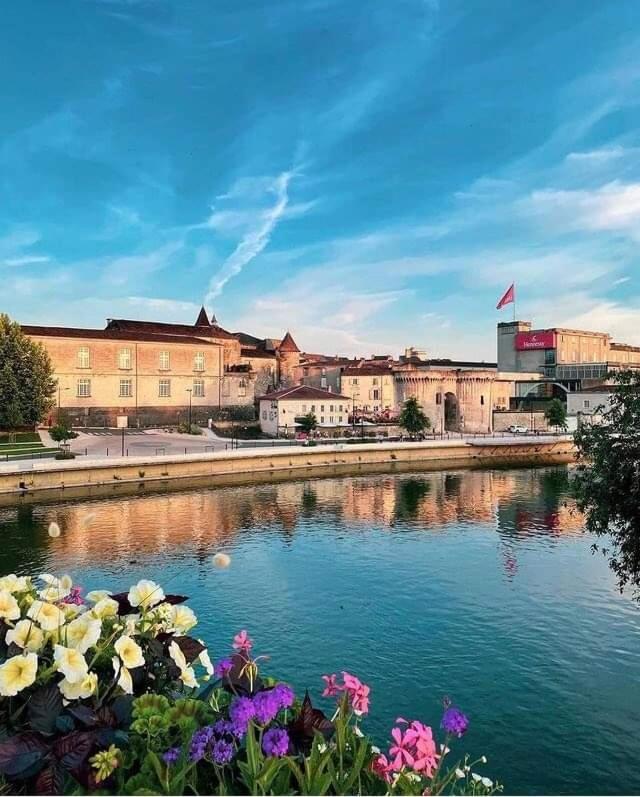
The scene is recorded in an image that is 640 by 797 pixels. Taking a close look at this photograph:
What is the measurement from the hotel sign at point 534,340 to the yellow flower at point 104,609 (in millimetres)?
80177

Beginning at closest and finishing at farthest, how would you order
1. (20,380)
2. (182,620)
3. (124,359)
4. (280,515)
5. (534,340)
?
(182,620) < (280,515) < (20,380) < (124,359) < (534,340)

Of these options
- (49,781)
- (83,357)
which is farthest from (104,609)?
(83,357)

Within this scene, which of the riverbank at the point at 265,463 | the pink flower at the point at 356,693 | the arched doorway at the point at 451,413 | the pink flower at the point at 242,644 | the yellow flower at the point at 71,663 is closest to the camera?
the yellow flower at the point at 71,663

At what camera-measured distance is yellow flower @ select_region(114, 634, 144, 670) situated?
300cm

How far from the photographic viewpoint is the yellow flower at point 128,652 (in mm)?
2998

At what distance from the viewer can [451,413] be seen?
209ft

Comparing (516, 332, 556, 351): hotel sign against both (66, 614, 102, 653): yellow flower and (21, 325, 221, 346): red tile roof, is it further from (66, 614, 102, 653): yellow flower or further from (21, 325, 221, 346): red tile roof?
(66, 614, 102, 653): yellow flower

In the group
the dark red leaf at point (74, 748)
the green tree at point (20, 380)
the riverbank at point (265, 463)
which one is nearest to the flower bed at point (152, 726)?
the dark red leaf at point (74, 748)

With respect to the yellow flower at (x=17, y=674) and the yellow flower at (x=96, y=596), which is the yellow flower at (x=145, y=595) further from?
the yellow flower at (x=17, y=674)

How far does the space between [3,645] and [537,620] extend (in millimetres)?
13951

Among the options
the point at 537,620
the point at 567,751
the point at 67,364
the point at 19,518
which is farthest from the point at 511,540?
the point at 67,364

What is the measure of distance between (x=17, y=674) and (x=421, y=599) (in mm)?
14490

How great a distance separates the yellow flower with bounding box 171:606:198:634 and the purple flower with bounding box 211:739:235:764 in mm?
880

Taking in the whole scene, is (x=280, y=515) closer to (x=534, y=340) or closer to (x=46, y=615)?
(x=46, y=615)
